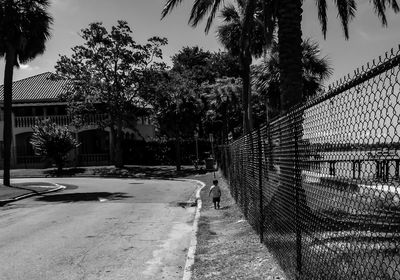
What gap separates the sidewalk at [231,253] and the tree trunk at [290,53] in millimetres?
2935

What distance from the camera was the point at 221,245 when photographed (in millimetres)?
9414

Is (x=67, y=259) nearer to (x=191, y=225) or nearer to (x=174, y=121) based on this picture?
(x=191, y=225)

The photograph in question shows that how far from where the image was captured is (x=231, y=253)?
846 centimetres

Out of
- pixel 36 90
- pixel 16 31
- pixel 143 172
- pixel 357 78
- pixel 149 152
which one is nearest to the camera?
pixel 357 78

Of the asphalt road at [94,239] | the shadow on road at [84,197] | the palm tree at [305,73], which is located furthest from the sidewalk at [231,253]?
the palm tree at [305,73]

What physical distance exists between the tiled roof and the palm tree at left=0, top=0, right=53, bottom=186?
21.3 meters

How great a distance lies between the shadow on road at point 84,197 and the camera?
20328mm

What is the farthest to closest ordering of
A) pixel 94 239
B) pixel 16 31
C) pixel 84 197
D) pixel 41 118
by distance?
pixel 41 118
pixel 16 31
pixel 84 197
pixel 94 239

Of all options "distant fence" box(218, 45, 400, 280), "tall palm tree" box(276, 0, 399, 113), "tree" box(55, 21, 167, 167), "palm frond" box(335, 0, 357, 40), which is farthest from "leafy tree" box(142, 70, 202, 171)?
"distant fence" box(218, 45, 400, 280)

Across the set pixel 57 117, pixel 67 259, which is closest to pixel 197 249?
pixel 67 259

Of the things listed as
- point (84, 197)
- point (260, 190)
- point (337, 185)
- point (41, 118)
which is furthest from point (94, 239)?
point (41, 118)

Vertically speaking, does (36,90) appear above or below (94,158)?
above

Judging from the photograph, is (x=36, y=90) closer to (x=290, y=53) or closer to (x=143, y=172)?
(x=143, y=172)

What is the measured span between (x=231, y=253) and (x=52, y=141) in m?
32.0
